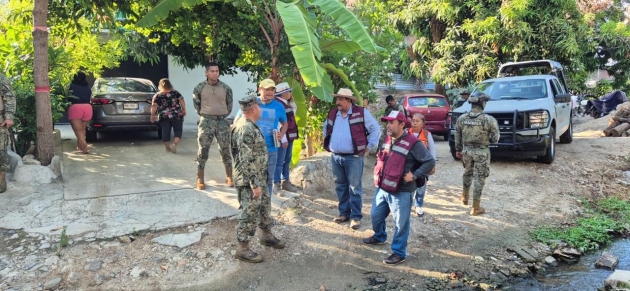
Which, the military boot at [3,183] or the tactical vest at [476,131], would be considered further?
the tactical vest at [476,131]

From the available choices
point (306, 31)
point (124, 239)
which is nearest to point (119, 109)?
point (124, 239)

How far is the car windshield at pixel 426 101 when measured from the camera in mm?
13438

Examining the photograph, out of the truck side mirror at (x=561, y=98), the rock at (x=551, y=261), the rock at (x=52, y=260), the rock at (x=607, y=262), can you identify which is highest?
the truck side mirror at (x=561, y=98)

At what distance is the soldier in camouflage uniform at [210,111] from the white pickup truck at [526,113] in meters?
4.76

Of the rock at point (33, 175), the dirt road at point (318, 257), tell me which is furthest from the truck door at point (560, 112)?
the rock at point (33, 175)

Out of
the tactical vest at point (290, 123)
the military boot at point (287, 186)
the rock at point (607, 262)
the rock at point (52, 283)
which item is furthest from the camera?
the military boot at point (287, 186)

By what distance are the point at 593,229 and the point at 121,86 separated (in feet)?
28.7

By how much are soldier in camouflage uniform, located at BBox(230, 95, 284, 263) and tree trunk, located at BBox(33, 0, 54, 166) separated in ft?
11.1

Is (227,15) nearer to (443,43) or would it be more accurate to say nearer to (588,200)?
(588,200)

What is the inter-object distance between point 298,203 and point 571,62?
1168 centimetres

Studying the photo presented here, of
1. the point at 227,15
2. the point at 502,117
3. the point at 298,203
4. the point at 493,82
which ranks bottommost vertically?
the point at 298,203

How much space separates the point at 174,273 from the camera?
4480 millimetres

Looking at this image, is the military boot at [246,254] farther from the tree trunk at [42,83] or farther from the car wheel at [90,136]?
the car wheel at [90,136]

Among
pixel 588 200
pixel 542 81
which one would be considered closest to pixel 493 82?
pixel 542 81
